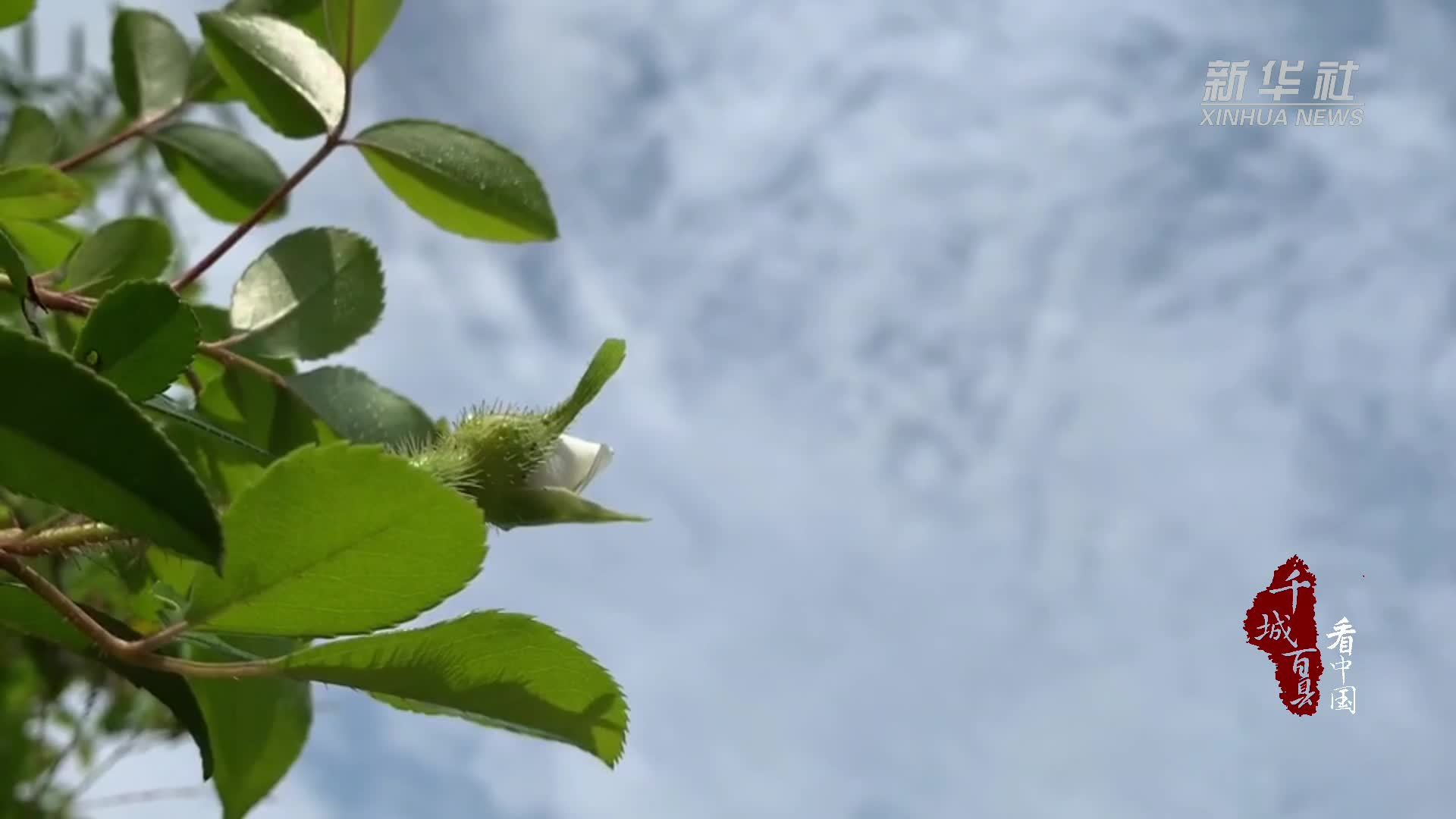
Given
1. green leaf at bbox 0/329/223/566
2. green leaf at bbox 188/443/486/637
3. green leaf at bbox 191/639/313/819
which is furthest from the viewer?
green leaf at bbox 191/639/313/819

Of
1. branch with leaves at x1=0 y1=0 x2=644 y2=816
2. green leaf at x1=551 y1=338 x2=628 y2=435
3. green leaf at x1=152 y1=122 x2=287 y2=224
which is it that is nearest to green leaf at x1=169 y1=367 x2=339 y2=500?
branch with leaves at x1=0 y1=0 x2=644 y2=816

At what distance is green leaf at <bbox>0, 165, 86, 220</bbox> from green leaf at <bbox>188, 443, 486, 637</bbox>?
0.43 meters

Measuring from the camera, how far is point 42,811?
6.87 ft

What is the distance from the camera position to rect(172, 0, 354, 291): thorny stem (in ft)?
2.78

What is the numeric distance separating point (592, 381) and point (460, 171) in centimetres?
39

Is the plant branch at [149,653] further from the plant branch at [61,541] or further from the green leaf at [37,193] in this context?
the green leaf at [37,193]

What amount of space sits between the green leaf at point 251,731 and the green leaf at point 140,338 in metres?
0.26

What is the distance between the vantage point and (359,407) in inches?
36.0

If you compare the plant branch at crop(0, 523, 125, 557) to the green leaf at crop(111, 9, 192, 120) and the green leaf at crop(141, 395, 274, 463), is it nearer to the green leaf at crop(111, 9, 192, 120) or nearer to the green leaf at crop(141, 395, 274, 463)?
the green leaf at crop(141, 395, 274, 463)

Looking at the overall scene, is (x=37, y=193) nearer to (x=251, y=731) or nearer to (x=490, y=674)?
(x=251, y=731)

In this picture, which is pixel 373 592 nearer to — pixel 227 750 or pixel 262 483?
pixel 262 483

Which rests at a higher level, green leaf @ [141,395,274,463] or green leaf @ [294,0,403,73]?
green leaf @ [294,0,403,73]

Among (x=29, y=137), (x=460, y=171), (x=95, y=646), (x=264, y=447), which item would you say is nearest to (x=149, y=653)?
(x=95, y=646)

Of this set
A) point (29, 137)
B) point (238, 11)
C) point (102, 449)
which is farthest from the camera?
point (29, 137)
